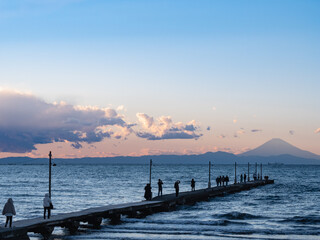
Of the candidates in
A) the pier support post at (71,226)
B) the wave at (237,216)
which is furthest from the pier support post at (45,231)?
the wave at (237,216)

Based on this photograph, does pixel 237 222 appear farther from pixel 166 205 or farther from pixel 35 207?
pixel 35 207

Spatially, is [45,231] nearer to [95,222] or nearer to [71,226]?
[71,226]

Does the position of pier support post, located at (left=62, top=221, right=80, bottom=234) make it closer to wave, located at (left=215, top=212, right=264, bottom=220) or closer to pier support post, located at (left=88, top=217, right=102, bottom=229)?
pier support post, located at (left=88, top=217, right=102, bottom=229)

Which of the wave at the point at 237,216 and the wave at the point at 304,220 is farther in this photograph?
the wave at the point at 237,216

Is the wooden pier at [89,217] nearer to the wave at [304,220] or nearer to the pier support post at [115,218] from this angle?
the pier support post at [115,218]

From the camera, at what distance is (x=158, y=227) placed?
3183 cm

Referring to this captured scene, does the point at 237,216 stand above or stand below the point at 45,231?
below

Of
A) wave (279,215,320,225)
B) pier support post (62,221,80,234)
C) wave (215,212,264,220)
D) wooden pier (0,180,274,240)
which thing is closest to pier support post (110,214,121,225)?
wooden pier (0,180,274,240)

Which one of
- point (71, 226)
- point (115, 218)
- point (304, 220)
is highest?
point (71, 226)

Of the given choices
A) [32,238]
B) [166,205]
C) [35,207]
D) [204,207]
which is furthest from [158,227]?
[35,207]

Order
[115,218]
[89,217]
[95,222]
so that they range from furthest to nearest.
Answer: [115,218]
[95,222]
[89,217]

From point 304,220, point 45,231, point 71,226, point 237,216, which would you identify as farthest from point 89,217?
point 304,220

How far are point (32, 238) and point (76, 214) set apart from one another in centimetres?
413

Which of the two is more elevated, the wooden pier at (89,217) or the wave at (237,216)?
the wooden pier at (89,217)
